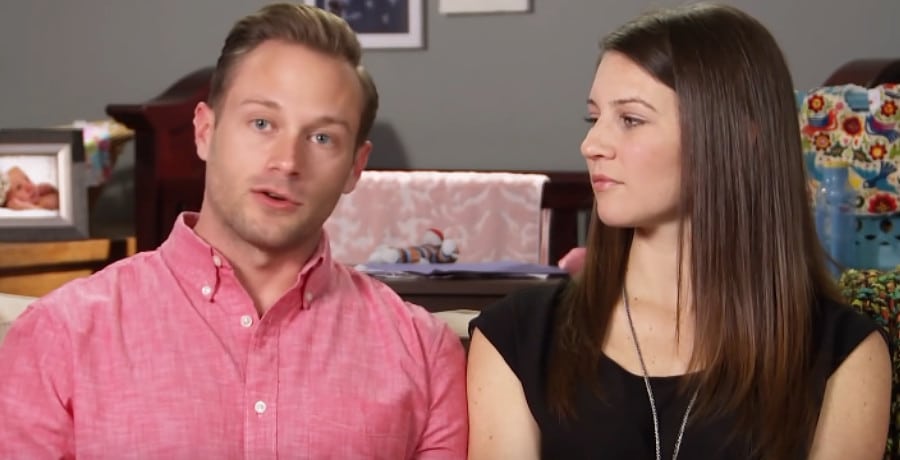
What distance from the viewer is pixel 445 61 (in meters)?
4.45

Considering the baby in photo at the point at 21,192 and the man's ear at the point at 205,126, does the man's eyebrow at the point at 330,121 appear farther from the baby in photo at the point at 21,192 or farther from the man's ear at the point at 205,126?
the baby in photo at the point at 21,192

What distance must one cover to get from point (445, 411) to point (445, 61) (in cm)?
300

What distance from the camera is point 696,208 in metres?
1.58

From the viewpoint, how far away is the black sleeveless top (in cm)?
153

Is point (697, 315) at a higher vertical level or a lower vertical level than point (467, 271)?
higher

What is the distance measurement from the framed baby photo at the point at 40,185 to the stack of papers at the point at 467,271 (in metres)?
1.35

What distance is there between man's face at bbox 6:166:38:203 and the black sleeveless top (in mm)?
2730

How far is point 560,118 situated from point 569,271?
4.51ft

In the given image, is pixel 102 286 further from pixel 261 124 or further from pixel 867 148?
pixel 867 148

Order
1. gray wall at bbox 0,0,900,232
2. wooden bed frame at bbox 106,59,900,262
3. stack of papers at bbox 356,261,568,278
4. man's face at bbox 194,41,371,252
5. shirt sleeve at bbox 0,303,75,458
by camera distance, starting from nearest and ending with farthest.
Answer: shirt sleeve at bbox 0,303,75,458 < man's face at bbox 194,41,371,252 < stack of papers at bbox 356,261,568,278 < wooden bed frame at bbox 106,59,900,262 < gray wall at bbox 0,0,900,232

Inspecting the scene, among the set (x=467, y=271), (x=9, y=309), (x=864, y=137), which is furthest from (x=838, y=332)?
(x=864, y=137)

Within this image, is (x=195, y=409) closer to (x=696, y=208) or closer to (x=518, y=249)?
(x=696, y=208)

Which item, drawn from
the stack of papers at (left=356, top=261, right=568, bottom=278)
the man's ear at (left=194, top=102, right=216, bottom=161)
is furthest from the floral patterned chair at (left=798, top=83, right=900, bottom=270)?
the man's ear at (left=194, top=102, right=216, bottom=161)

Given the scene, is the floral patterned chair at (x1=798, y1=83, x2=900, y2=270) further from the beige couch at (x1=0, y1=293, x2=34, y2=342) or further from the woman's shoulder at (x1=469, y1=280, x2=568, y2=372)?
the beige couch at (x1=0, y1=293, x2=34, y2=342)
